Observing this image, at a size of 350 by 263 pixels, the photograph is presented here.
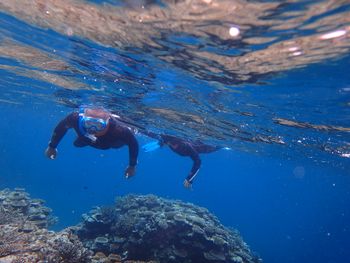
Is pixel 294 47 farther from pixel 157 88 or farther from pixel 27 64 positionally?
pixel 27 64

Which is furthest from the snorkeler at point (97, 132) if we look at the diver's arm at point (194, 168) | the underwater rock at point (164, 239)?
the diver's arm at point (194, 168)

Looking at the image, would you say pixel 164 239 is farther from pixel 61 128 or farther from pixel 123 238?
pixel 61 128

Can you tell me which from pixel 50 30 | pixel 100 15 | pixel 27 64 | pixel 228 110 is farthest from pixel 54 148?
pixel 228 110

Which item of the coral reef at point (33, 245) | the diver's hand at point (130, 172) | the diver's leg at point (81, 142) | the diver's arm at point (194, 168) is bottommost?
the coral reef at point (33, 245)

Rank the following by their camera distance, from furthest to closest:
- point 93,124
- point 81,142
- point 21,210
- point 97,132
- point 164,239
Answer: point 21,210 → point 164,239 → point 81,142 → point 97,132 → point 93,124

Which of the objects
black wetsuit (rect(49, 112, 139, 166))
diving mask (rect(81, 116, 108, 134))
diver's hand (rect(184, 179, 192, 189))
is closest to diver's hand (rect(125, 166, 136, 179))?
black wetsuit (rect(49, 112, 139, 166))

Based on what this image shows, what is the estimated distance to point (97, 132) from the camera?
12.0m

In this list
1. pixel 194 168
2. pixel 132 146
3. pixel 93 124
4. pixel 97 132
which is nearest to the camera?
pixel 93 124

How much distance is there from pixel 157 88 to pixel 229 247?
339 inches

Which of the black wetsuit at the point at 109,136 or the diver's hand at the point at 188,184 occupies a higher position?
the black wetsuit at the point at 109,136

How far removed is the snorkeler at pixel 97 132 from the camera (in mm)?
11750

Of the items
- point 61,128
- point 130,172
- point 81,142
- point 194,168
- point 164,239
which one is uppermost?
point 194,168

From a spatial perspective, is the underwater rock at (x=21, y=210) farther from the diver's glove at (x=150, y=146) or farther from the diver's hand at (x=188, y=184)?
the diver's hand at (x=188, y=184)

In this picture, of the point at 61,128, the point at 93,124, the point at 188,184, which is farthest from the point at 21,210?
the point at 188,184
